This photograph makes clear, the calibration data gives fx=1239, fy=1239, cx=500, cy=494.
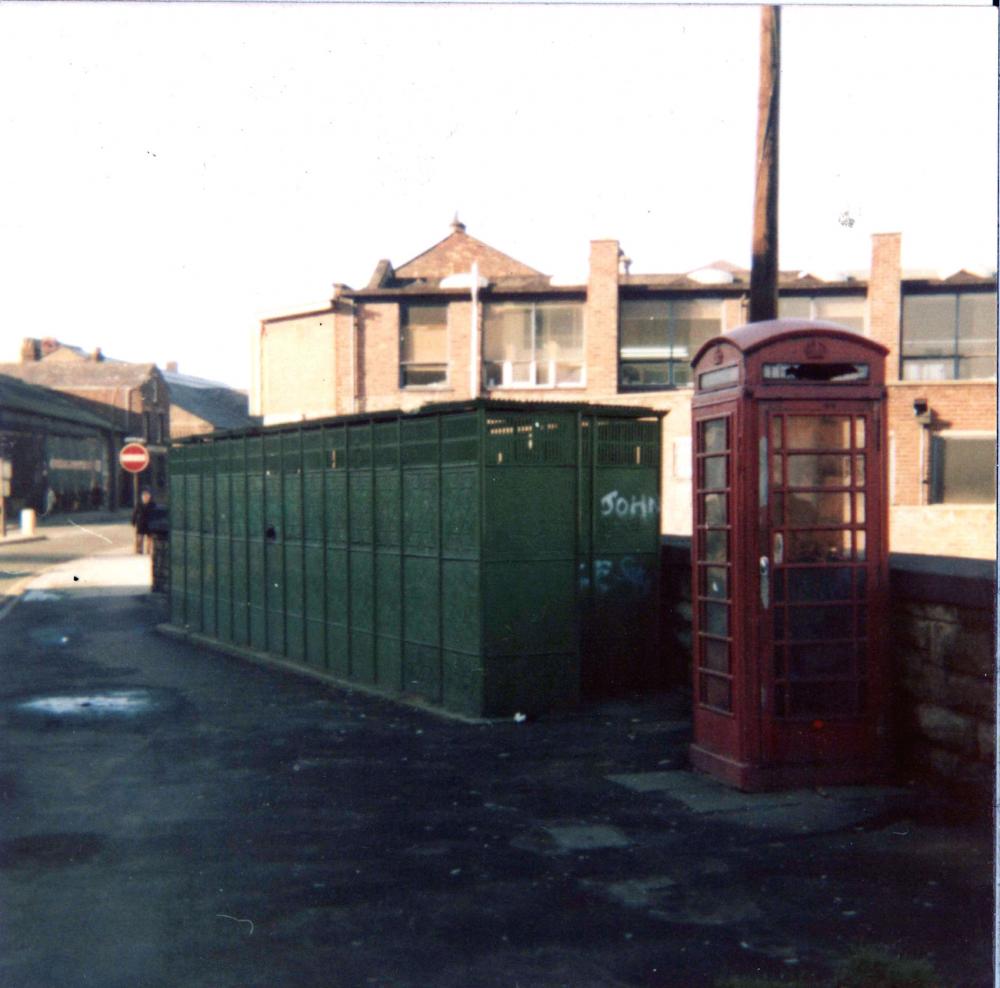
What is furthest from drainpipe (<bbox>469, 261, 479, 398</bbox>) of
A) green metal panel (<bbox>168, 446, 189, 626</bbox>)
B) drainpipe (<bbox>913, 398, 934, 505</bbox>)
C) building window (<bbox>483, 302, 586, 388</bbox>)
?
green metal panel (<bbox>168, 446, 189, 626</bbox>)

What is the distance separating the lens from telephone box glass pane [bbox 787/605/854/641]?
792cm

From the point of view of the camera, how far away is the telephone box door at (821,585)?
7.87 meters

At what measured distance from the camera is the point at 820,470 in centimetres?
794

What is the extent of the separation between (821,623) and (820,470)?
3.22 ft

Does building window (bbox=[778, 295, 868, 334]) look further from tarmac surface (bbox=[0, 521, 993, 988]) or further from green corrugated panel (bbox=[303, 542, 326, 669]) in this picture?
tarmac surface (bbox=[0, 521, 993, 988])

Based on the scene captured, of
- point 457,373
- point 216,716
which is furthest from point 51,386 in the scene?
point 216,716

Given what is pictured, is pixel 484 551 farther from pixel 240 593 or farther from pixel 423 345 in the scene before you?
pixel 423 345

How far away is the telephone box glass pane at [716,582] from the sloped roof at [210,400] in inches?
3165

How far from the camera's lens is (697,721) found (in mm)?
8562

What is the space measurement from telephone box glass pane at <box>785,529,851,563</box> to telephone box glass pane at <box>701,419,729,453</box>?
78 centimetres

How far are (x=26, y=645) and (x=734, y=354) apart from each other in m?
12.1

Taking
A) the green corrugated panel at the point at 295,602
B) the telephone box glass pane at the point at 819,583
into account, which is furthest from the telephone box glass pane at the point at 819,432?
the green corrugated panel at the point at 295,602

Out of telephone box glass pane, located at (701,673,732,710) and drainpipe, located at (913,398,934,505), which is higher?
drainpipe, located at (913,398,934,505)

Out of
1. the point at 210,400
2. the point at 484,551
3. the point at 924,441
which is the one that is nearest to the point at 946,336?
the point at 924,441
